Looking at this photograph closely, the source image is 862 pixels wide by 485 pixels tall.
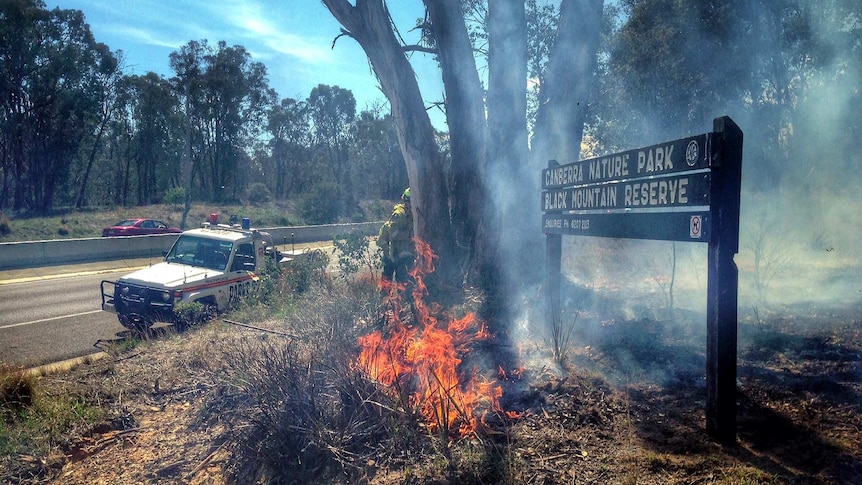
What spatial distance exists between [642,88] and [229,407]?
13478 mm

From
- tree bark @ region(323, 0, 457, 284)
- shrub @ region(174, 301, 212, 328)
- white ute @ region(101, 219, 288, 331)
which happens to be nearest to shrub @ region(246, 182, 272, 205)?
white ute @ region(101, 219, 288, 331)

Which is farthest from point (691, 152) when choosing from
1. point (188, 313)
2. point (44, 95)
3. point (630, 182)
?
point (44, 95)

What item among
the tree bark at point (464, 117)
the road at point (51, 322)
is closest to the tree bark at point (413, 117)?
the tree bark at point (464, 117)

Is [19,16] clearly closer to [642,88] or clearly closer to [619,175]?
[642,88]

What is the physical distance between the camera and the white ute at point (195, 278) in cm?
843

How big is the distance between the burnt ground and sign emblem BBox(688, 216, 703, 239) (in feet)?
3.93

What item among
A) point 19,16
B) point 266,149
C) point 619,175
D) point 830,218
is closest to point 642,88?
point 830,218

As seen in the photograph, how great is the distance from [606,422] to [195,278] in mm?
6918

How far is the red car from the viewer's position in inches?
1063

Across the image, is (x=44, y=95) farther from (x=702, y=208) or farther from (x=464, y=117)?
(x=702, y=208)

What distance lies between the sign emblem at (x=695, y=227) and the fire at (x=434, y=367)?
5.71 ft

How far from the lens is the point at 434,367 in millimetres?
4414

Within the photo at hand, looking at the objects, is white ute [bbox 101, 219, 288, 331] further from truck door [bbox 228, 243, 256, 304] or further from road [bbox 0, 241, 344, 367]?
road [bbox 0, 241, 344, 367]

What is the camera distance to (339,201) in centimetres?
4125
